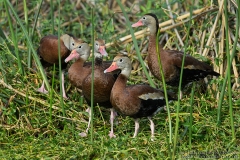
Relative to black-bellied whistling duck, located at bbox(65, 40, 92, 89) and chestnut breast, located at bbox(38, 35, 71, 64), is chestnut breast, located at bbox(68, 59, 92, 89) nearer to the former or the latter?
black-bellied whistling duck, located at bbox(65, 40, 92, 89)

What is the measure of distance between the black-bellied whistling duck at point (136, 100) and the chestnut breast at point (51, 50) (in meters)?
1.40

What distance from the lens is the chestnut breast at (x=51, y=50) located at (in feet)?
22.4

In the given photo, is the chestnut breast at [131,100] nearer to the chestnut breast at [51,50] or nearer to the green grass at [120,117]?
the green grass at [120,117]

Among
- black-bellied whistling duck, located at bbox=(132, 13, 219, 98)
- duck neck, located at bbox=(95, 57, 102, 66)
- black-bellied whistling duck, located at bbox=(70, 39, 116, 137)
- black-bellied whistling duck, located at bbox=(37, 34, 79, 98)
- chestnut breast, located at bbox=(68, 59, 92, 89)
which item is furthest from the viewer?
black-bellied whistling duck, located at bbox=(37, 34, 79, 98)

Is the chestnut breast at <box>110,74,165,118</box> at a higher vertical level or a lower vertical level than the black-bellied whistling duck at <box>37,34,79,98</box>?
lower

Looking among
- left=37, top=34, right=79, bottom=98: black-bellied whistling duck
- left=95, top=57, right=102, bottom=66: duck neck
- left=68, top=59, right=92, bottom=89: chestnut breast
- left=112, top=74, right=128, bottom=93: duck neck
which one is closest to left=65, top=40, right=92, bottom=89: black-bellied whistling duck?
left=68, top=59, right=92, bottom=89: chestnut breast

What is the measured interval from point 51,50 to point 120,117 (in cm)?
126

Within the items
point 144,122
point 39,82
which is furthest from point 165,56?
point 39,82

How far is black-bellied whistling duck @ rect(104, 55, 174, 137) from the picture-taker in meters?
5.50

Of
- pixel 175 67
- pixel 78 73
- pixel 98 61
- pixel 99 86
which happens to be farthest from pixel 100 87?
pixel 175 67

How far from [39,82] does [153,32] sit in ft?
4.68

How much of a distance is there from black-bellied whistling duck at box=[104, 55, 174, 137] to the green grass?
15cm

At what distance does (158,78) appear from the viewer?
640 centimetres

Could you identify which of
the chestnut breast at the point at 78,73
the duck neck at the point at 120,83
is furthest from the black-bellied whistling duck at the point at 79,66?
the duck neck at the point at 120,83
